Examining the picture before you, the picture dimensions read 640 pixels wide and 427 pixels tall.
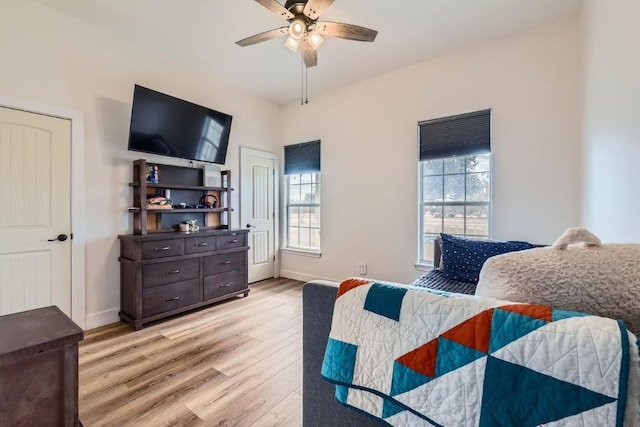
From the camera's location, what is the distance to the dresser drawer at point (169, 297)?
2.73 m

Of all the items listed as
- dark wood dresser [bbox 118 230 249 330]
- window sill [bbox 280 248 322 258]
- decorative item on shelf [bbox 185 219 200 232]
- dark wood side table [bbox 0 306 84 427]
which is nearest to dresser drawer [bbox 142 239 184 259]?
dark wood dresser [bbox 118 230 249 330]

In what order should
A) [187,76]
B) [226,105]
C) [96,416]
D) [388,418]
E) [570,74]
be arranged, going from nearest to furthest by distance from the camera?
[388,418], [96,416], [570,74], [187,76], [226,105]

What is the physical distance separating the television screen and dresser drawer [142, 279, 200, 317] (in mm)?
1424

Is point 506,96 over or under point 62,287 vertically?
over

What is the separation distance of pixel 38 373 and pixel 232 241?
2488 mm

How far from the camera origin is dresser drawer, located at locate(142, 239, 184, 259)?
2.73 meters

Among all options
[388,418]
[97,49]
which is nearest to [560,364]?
[388,418]

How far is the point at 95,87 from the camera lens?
→ 273 centimetres

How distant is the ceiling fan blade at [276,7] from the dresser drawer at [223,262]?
2501 mm

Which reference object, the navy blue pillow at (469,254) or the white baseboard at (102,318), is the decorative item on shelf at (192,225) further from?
the navy blue pillow at (469,254)

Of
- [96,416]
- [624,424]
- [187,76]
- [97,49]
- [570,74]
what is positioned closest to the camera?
[624,424]

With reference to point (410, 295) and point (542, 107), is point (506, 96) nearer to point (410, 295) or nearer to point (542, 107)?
point (542, 107)

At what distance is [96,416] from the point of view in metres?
1.55

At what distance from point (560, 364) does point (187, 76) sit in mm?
4078
